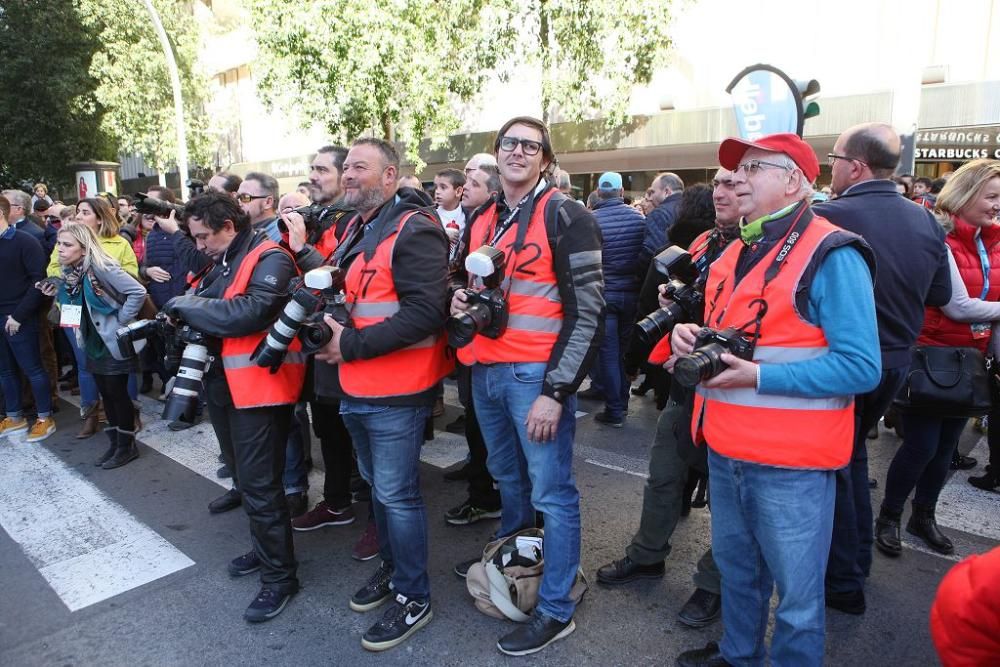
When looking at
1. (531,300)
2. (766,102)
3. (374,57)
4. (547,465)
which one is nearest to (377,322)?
(531,300)

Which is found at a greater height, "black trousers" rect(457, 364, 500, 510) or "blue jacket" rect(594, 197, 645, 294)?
"blue jacket" rect(594, 197, 645, 294)

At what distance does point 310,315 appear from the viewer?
9.48ft

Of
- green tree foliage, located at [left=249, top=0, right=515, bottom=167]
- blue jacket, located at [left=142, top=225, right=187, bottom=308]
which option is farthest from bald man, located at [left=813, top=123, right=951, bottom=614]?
green tree foliage, located at [left=249, top=0, right=515, bottom=167]

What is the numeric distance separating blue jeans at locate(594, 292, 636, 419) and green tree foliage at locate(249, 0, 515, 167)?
1104 cm

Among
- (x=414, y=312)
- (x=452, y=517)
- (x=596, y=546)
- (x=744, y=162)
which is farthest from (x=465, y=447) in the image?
(x=744, y=162)

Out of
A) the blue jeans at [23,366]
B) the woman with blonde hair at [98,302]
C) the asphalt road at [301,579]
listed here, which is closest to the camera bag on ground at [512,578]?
the asphalt road at [301,579]

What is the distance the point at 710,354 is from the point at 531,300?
0.95 meters

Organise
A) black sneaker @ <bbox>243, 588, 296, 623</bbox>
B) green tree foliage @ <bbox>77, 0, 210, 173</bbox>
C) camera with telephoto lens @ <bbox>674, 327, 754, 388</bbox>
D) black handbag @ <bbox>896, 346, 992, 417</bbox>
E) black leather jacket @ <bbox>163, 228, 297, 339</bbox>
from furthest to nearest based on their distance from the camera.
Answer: green tree foliage @ <bbox>77, 0, 210, 173</bbox>
black handbag @ <bbox>896, 346, 992, 417</bbox>
black sneaker @ <bbox>243, 588, 296, 623</bbox>
black leather jacket @ <bbox>163, 228, 297, 339</bbox>
camera with telephoto lens @ <bbox>674, 327, 754, 388</bbox>

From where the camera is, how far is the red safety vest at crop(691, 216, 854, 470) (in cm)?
212

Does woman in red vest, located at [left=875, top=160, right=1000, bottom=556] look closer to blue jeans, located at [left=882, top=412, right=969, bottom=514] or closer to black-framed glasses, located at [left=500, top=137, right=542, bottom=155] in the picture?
blue jeans, located at [left=882, top=412, right=969, bottom=514]

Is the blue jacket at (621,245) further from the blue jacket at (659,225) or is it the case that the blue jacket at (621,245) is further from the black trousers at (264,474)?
the black trousers at (264,474)

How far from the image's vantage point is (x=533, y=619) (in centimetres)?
303

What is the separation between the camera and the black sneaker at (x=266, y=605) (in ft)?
10.7

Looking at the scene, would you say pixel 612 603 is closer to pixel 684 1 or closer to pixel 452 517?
pixel 452 517
